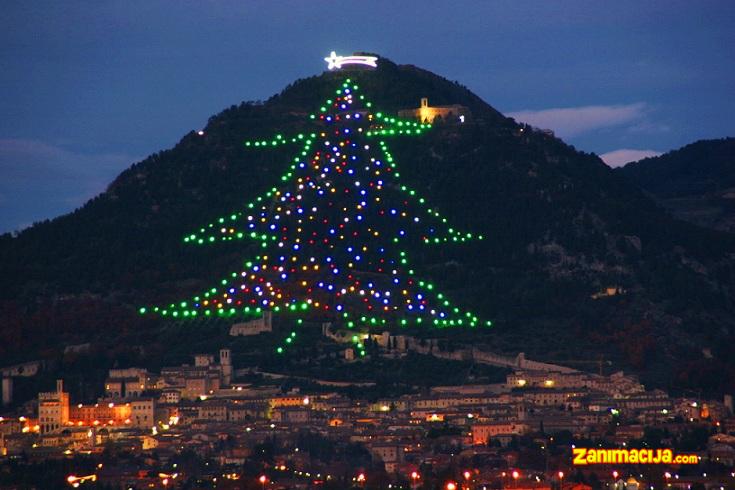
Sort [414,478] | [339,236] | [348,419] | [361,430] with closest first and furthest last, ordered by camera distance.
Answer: [414,478] → [361,430] → [348,419] → [339,236]

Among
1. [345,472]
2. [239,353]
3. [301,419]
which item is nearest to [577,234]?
[239,353]

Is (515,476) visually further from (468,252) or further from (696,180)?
(696,180)

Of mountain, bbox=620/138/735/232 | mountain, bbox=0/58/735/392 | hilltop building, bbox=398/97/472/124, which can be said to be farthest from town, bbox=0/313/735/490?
mountain, bbox=620/138/735/232

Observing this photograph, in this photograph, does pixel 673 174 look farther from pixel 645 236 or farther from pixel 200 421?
pixel 200 421

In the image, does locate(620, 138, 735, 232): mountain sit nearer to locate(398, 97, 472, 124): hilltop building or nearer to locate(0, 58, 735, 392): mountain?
locate(0, 58, 735, 392): mountain

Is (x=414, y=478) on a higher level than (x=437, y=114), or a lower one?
lower

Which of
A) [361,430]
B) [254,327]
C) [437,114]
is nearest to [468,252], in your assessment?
[254,327]

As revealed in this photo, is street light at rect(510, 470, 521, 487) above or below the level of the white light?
below
